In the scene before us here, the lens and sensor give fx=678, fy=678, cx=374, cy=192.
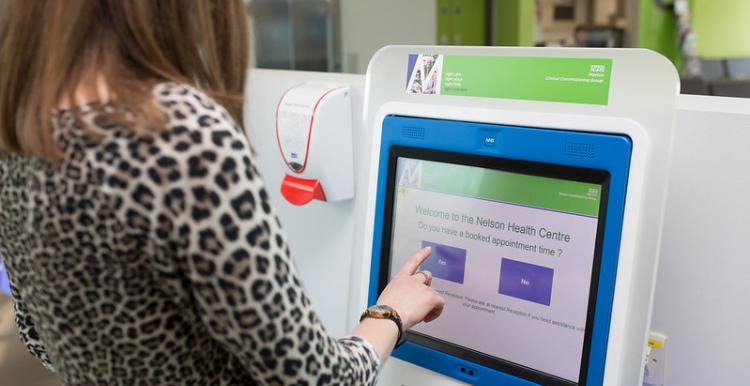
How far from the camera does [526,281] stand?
92 cm

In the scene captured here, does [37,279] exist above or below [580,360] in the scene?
above

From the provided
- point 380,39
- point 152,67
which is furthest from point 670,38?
point 152,67

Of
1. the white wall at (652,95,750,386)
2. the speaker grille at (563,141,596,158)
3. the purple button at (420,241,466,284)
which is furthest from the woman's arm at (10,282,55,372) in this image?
the white wall at (652,95,750,386)

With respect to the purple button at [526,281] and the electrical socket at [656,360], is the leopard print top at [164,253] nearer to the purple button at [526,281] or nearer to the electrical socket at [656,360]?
the purple button at [526,281]

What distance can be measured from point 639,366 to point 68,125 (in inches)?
27.8

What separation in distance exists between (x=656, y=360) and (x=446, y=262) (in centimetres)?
32

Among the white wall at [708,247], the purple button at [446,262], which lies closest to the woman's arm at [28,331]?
the purple button at [446,262]

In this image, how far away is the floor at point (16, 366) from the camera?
1481 mm

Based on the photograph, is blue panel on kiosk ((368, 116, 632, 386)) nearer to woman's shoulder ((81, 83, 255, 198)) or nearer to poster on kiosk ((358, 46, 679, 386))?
poster on kiosk ((358, 46, 679, 386))

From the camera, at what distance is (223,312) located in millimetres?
607

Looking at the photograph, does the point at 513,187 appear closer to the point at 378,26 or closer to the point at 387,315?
the point at 387,315

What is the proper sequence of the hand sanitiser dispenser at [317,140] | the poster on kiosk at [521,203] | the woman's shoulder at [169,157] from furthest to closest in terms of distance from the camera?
the hand sanitiser dispenser at [317,140] < the poster on kiosk at [521,203] < the woman's shoulder at [169,157]

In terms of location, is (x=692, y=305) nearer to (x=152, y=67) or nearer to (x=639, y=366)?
(x=639, y=366)

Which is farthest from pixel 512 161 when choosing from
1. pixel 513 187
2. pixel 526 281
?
pixel 526 281
